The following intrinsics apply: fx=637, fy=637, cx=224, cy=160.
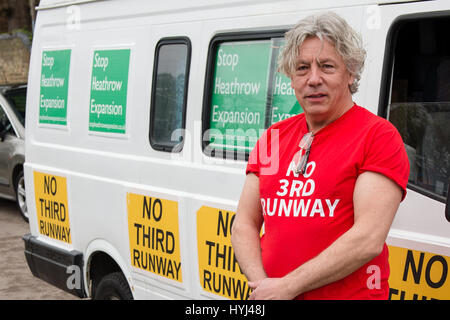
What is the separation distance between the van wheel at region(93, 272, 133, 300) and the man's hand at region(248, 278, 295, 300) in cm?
259

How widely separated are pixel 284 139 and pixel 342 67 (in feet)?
1.00

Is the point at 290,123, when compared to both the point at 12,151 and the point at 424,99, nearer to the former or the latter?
the point at 424,99

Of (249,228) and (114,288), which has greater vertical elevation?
(249,228)

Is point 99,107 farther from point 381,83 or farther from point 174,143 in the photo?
point 381,83

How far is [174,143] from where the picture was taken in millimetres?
3869

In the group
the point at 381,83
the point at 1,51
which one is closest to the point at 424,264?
the point at 381,83

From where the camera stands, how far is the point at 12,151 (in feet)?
30.6

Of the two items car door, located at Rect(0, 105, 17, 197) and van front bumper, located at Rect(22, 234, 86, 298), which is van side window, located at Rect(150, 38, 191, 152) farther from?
car door, located at Rect(0, 105, 17, 197)

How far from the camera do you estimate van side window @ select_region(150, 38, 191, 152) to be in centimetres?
386

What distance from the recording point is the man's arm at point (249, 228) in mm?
2092

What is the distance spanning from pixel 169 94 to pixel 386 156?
230 cm

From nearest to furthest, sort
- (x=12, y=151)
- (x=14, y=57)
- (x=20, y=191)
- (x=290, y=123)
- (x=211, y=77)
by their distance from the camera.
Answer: (x=290, y=123), (x=211, y=77), (x=20, y=191), (x=12, y=151), (x=14, y=57)

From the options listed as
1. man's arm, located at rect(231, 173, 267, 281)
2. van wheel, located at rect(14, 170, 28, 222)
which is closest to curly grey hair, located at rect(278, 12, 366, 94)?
man's arm, located at rect(231, 173, 267, 281)

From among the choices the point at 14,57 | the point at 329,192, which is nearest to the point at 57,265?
the point at 329,192
